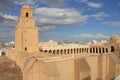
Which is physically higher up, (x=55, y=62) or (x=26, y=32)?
(x=26, y=32)

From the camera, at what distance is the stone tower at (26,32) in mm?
20047

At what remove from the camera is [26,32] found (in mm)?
20266

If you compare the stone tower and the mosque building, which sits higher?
the stone tower

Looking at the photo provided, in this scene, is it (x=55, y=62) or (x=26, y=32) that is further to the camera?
(x=26, y=32)

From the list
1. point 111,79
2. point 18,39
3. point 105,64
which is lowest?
point 111,79

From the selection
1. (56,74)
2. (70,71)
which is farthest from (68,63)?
(56,74)

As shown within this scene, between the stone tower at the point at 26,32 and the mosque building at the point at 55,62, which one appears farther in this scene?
the stone tower at the point at 26,32

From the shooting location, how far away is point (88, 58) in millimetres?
13711

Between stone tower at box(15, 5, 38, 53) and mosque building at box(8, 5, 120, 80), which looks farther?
stone tower at box(15, 5, 38, 53)

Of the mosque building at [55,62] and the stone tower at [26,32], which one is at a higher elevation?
the stone tower at [26,32]

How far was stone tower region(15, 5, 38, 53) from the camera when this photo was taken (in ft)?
65.8

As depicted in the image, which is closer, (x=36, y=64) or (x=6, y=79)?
(x=36, y=64)

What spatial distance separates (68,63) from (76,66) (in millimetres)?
628

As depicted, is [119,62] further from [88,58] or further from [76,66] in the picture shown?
[76,66]
